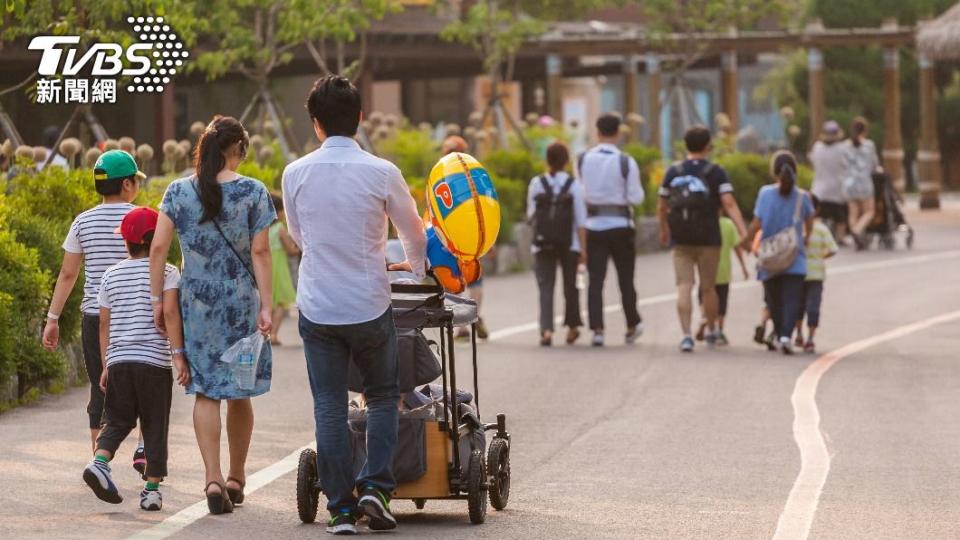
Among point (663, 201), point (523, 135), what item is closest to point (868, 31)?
point (523, 135)

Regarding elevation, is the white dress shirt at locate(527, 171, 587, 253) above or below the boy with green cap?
below

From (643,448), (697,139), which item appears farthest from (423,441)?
(697,139)

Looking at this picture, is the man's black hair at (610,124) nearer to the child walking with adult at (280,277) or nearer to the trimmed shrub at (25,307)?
the child walking with adult at (280,277)

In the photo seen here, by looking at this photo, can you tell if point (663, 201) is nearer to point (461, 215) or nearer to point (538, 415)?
point (538, 415)

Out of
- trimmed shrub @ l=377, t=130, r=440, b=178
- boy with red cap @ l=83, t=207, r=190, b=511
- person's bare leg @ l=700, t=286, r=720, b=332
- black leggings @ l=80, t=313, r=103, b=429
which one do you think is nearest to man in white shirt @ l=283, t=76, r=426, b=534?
boy with red cap @ l=83, t=207, r=190, b=511

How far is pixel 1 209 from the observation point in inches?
535

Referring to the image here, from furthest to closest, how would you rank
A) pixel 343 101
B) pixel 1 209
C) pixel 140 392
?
pixel 1 209 → pixel 140 392 → pixel 343 101

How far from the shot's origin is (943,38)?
1331 inches

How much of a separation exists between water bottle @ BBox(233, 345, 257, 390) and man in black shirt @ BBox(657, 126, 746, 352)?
8005 millimetres

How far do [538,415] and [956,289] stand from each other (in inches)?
447

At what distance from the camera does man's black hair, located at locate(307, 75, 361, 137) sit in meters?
8.28

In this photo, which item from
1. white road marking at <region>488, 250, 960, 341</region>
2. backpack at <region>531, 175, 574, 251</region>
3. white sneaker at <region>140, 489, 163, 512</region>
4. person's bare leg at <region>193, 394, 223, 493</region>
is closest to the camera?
person's bare leg at <region>193, 394, 223, 493</region>

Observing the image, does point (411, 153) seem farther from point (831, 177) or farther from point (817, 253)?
point (817, 253)

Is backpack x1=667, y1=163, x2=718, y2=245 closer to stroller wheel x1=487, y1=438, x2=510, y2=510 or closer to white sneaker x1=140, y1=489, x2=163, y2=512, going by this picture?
stroller wheel x1=487, y1=438, x2=510, y2=510
